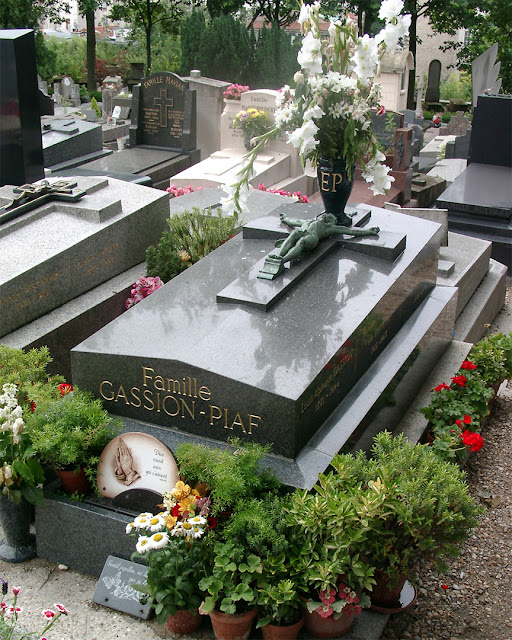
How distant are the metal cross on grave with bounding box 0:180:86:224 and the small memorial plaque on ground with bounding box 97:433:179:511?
306cm

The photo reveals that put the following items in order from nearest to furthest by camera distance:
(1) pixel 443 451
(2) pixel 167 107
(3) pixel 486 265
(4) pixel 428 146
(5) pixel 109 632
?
(5) pixel 109 632
(1) pixel 443 451
(3) pixel 486 265
(2) pixel 167 107
(4) pixel 428 146

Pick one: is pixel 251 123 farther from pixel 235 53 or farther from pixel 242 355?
pixel 235 53

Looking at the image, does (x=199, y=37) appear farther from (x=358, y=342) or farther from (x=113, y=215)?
(x=358, y=342)

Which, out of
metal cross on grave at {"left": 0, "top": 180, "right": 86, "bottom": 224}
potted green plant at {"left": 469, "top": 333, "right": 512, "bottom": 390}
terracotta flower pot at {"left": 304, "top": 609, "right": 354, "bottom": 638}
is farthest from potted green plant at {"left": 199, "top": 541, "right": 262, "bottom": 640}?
metal cross on grave at {"left": 0, "top": 180, "right": 86, "bottom": 224}

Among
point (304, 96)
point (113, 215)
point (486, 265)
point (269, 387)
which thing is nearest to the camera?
point (269, 387)

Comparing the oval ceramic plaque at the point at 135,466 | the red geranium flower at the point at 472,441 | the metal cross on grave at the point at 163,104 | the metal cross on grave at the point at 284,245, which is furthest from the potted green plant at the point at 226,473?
the metal cross on grave at the point at 163,104

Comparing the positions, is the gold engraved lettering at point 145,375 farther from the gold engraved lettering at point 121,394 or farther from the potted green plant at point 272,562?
the potted green plant at point 272,562

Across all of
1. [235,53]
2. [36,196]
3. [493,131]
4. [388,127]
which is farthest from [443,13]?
[36,196]

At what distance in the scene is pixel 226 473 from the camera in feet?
12.5

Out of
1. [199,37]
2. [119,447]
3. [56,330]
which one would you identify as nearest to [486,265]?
[56,330]

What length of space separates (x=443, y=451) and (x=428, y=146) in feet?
48.2

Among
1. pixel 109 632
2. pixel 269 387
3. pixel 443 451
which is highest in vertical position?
pixel 269 387

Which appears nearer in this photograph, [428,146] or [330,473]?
[330,473]

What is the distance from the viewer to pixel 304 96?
18.4 ft
